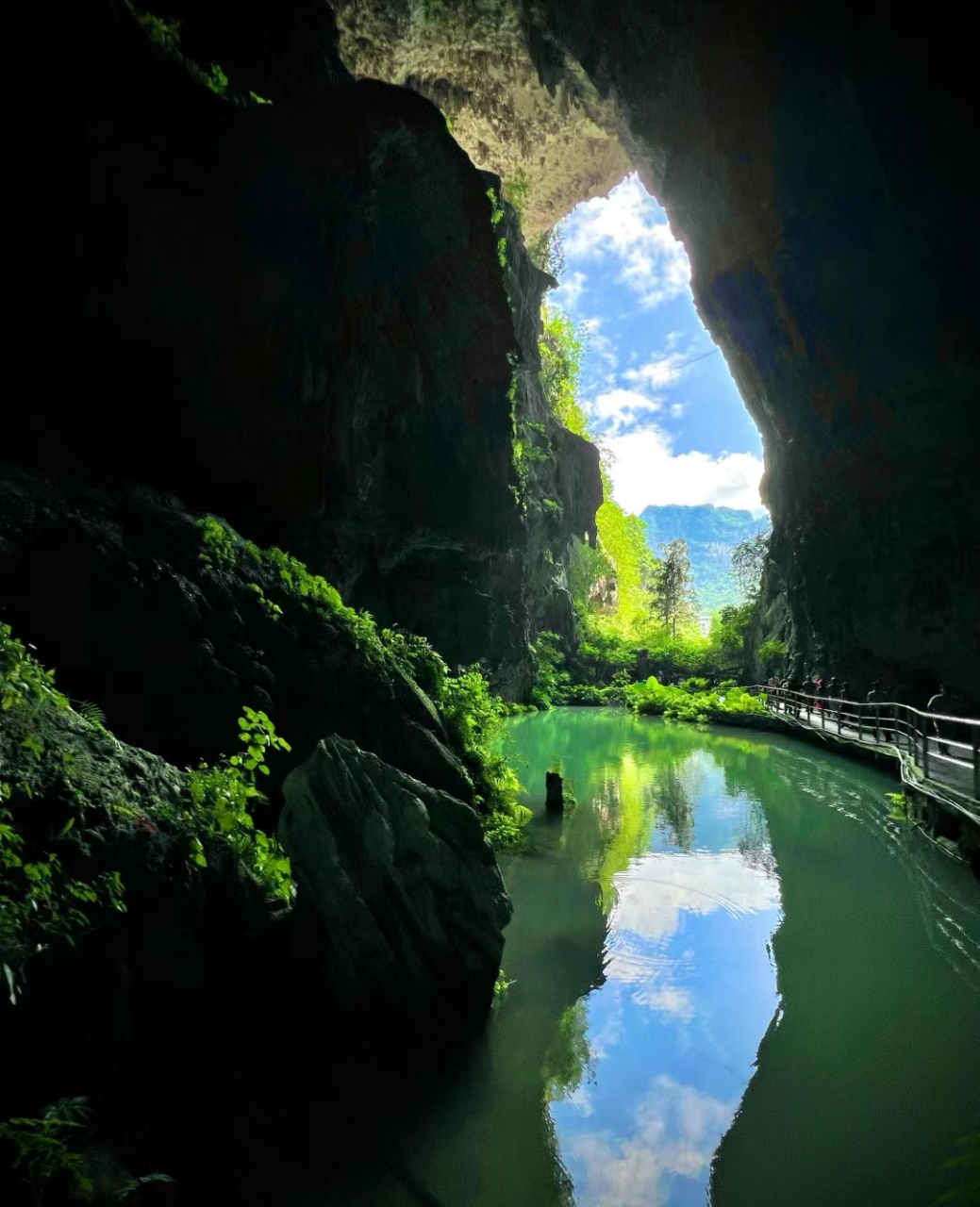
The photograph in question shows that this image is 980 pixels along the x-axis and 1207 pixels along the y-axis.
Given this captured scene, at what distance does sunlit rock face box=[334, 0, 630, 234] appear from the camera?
23297mm

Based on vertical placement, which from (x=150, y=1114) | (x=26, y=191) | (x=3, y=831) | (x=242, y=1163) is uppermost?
(x=26, y=191)

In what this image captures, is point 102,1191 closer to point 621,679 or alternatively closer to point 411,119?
point 411,119

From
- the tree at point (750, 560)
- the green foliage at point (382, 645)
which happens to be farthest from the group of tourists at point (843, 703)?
the tree at point (750, 560)

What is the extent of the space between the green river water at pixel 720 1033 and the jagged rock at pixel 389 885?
1.99 ft

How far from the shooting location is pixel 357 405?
11320 mm

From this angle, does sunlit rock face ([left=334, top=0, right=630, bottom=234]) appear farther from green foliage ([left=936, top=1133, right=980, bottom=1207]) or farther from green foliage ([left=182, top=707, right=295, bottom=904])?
green foliage ([left=936, top=1133, right=980, bottom=1207])

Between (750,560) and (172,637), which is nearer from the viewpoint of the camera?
(172,637)

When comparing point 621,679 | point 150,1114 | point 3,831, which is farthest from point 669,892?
point 621,679

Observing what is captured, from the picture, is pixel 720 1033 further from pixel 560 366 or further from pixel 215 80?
pixel 560 366

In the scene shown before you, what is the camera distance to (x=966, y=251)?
15.6 m

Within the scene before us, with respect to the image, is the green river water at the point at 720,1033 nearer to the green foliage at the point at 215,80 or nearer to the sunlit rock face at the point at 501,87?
the green foliage at the point at 215,80

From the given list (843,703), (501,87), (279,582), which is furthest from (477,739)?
(501,87)

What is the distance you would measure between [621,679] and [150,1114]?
40.6m

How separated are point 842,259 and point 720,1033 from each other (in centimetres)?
2123
